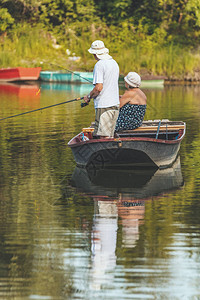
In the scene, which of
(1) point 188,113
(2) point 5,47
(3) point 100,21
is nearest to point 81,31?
(3) point 100,21

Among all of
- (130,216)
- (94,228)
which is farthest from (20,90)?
(94,228)

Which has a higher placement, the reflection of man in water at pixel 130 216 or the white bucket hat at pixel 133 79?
the white bucket hat at pixel 133 79

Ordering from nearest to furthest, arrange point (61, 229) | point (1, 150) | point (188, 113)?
1. point (61, 229)
2. point (1, 150)
3. point (188, 113)

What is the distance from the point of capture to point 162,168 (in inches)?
451

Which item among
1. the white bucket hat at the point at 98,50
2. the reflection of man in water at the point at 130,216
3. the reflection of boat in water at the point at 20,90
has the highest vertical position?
the white bucket hat at the point at 98,50

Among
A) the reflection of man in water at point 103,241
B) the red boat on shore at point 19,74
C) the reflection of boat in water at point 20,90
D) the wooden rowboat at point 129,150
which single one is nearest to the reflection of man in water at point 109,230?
the reflection of man in water at point 103,241

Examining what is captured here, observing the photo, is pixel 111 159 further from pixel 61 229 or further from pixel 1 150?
pixel 61 229

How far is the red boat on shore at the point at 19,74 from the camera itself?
35344 millimetres

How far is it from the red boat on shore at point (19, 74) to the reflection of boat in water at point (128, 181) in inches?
962

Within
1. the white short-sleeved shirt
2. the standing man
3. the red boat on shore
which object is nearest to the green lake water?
the standing man

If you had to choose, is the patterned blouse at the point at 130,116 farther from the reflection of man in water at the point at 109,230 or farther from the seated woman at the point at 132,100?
the reflection of man in water at the point at 109,230

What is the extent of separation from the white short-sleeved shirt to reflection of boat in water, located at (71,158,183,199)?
1038mm

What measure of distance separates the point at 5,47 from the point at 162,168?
92.3 ft

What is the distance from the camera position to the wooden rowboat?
1062 cm
